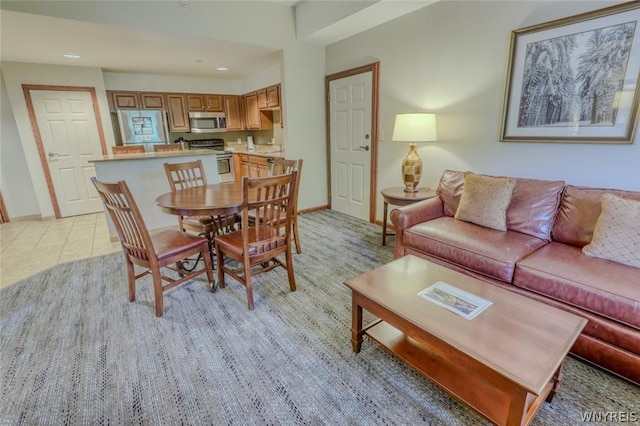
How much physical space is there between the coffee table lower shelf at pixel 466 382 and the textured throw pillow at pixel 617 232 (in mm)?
864

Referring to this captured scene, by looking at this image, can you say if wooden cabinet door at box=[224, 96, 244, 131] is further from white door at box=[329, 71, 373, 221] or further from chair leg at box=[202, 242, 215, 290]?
chair leg at box=[202, 242, 215, 290]

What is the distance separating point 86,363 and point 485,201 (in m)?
2.91

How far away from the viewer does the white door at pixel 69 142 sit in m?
4.53

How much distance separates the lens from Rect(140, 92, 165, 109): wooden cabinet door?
17.6ft

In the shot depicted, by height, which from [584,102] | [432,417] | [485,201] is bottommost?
[432,417]

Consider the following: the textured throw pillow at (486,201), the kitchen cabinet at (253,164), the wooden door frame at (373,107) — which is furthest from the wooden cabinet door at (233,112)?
the textured throw pillow at (486,201)

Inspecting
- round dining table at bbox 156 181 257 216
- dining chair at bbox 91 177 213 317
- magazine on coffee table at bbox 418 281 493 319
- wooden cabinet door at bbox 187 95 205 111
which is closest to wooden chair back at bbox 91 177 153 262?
dining chair at bbox 91 177 213 317

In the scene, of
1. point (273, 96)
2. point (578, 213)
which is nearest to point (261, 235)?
point (578, 213)

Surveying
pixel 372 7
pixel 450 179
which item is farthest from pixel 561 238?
pixel 372 7

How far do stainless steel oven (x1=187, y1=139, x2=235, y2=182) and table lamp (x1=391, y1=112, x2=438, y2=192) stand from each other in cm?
371

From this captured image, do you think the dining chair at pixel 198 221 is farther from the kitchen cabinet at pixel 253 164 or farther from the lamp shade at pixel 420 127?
the lamp shade at pixel 420 127

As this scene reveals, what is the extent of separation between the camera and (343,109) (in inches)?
165

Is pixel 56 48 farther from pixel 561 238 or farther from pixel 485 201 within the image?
pixel 561 238

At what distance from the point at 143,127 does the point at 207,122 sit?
1.16 m
